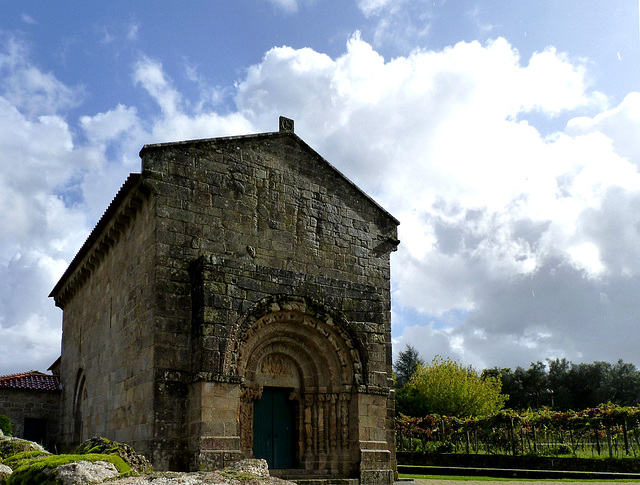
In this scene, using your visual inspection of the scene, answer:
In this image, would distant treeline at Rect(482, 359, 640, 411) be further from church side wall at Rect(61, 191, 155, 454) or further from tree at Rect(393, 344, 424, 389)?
church side wall at Rect(61, 191, 155, 454)

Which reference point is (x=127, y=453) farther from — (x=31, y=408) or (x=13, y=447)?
(x=31, y=408)

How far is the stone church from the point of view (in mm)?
12531

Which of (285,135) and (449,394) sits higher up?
(285,135)

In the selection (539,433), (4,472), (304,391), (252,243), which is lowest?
(539,433)

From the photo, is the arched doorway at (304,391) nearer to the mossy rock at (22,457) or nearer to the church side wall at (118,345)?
the church side wall at (118,345)

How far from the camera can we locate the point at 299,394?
14.5 metres

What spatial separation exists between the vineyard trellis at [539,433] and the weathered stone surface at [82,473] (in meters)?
17.9

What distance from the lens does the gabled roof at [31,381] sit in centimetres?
2130

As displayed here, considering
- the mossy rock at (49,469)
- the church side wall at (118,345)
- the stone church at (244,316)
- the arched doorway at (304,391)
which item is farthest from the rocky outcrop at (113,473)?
the arched doorway at (304,391)

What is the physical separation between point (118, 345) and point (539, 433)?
15717 millimetres

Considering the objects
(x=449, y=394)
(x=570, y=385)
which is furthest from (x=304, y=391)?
(x=570, y=385)

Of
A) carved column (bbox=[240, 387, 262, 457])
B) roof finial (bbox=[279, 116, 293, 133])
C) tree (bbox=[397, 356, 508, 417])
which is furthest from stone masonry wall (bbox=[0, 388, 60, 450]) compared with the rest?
tree (bbox=[397, 356, 508, 417])

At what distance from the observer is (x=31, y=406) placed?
2158 cm

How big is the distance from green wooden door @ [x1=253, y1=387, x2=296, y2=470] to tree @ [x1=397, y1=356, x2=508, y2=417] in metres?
27.6
